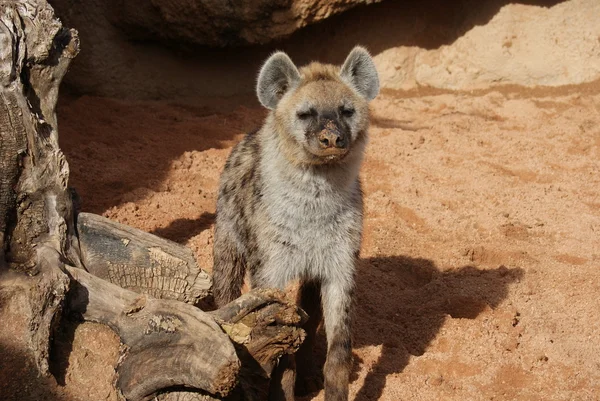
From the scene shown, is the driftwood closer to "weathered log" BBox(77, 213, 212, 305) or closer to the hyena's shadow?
"weathered log" BBox(77, 213, 212, 305)

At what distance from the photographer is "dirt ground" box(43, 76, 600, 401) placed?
455 cm

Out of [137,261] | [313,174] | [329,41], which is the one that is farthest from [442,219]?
[329,41]

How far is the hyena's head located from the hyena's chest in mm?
233

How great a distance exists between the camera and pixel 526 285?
5.48 m

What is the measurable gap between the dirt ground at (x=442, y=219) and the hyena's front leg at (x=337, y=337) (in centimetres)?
31

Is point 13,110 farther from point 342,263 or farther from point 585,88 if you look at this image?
point 585,88

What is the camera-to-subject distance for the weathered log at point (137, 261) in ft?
14.0

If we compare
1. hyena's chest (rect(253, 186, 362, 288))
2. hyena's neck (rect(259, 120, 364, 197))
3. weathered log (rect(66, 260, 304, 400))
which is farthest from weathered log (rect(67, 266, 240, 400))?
hyena's neck (rect(259, 120, 364, 197))

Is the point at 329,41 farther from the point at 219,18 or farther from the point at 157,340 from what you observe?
the point at 157,340

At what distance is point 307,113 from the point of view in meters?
4.32

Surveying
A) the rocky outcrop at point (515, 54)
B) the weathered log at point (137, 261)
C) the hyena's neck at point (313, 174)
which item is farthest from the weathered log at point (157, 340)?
the rocky outcrop at point (515, 54)

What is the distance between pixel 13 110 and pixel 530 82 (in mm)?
6983

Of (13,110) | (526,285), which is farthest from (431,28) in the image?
(13,110)

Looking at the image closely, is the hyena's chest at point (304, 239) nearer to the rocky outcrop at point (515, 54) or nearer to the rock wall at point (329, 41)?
the rock wall at point (329, 41)
